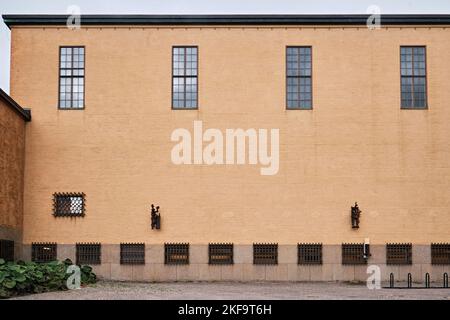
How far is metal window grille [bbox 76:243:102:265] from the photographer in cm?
3528

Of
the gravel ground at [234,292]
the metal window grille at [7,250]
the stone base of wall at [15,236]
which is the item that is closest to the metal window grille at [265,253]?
the gravel ground at [234,292]

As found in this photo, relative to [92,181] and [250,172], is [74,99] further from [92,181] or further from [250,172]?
[250,172]

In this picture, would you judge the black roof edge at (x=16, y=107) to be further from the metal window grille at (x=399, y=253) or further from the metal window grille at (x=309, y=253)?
the metal window grille at (x=399, y=253)

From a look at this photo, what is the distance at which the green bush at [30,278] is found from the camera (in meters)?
26.5

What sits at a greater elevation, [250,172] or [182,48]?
A: [182,48]

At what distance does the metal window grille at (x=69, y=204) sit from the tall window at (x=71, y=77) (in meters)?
4.07

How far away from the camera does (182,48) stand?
36.4 metres

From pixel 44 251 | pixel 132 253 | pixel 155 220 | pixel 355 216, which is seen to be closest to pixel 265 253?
pixel 355 216

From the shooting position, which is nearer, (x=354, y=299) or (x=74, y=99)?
(x=354, y=299)

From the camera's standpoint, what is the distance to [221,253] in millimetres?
35375

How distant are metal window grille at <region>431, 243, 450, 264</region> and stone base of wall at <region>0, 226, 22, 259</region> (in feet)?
60.5

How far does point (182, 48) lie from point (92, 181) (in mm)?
7389

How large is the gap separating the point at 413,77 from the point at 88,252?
16859 millimetres

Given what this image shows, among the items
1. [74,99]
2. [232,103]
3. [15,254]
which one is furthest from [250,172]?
[15,254]
